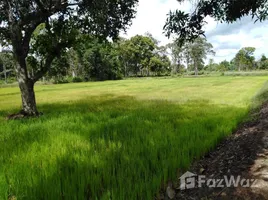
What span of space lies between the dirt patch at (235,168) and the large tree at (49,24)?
791cm

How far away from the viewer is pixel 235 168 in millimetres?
3889

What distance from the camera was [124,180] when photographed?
11.2 ft

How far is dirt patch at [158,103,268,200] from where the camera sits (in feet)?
10.2

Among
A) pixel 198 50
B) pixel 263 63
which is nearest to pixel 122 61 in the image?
pixel 198 50

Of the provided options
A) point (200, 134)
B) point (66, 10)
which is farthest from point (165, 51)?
point (200, 134)

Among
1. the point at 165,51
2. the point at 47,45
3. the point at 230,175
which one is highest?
the point at 165,51

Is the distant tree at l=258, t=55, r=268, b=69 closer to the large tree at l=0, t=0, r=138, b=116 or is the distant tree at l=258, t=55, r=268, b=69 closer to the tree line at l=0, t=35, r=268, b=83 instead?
the tree line at l=0, t=35, r=268, b=83

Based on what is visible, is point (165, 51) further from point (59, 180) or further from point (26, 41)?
point (59, 180)

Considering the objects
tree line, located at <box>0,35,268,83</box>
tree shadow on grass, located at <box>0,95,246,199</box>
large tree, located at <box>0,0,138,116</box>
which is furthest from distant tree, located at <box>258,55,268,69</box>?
tree shadow on grass, located at <box>0,95,246,199</box>

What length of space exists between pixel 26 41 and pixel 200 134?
8910mm

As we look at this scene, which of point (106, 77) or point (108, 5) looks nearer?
point (108, 5)

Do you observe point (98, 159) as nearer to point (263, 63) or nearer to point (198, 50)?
point (198, 50)

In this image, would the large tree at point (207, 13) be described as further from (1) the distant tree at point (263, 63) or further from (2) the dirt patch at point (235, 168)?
(1) the distant tree at point (263, 63)

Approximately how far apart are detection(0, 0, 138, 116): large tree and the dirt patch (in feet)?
26.0
